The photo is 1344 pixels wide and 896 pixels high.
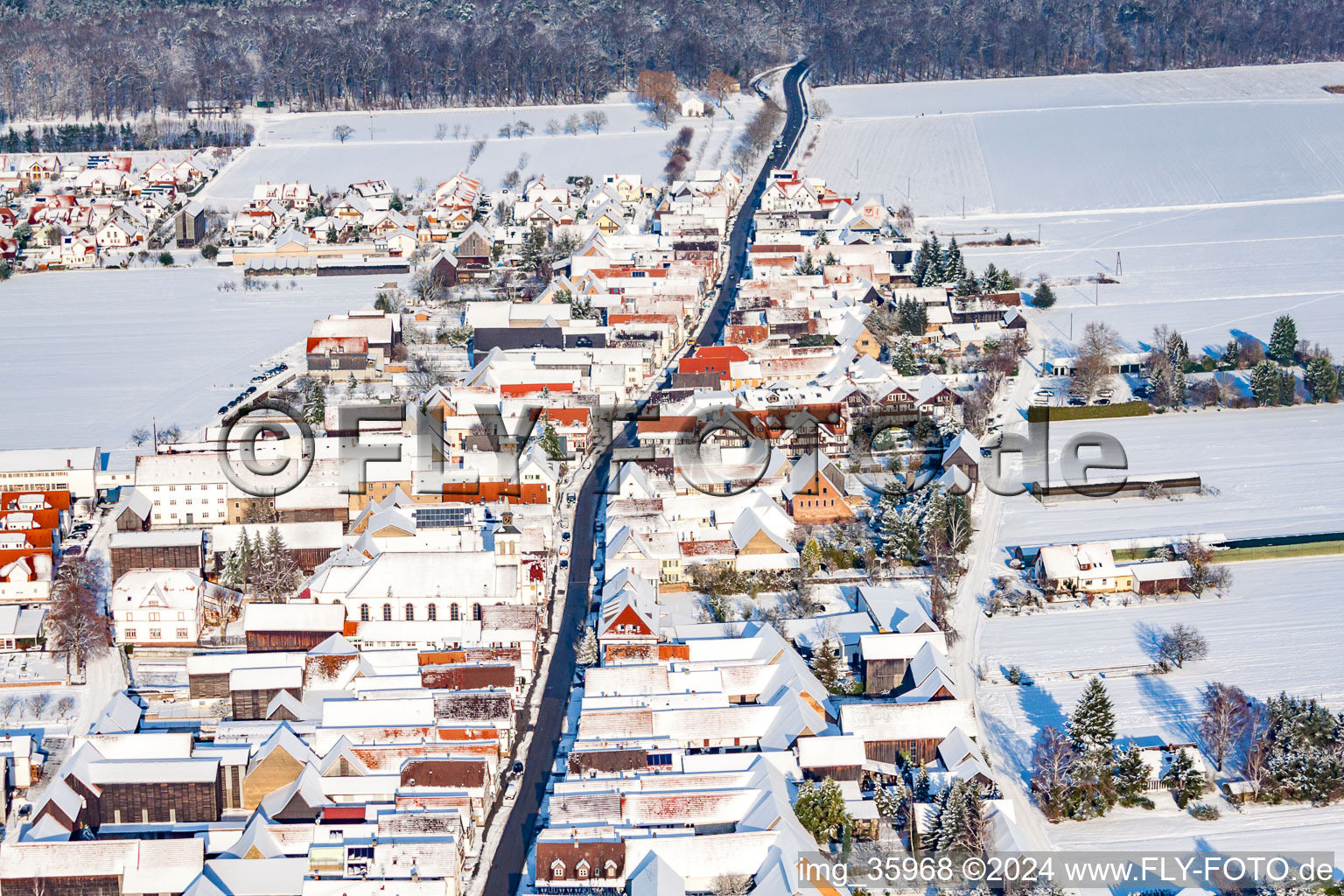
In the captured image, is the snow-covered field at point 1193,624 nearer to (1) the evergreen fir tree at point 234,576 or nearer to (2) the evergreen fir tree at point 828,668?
(2) the evergreen fir tree at point 828,668

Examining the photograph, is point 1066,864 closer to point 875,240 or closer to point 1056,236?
point 875,240

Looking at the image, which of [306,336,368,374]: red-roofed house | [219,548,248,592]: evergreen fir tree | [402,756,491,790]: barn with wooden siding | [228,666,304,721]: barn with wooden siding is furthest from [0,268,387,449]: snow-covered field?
[402,756,491,790]: barn with wooden siding

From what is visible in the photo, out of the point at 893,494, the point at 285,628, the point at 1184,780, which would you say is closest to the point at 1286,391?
the point at 893,494

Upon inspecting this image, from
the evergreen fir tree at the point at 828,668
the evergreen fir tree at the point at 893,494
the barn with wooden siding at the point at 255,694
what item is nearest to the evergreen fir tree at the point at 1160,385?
the evergreen fir tree at the point at 893,494

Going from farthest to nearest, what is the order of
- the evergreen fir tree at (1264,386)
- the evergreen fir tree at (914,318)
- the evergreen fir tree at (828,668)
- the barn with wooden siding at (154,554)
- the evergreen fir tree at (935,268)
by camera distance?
the evergreen fir tree at (935,268) → the evergreen fir tree at (914,318) → the evergreen fir tree at (1264,386) → the barn with wooden siding at (154,554) → the evergreen fir tree at (828,668)

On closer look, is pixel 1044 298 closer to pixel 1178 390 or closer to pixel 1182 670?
pixel 1178 390
